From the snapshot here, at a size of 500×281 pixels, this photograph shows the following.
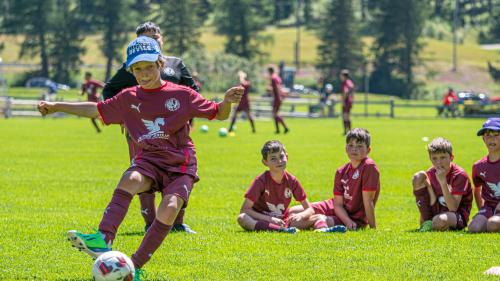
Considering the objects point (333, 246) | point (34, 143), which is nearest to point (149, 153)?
point (333, 246)

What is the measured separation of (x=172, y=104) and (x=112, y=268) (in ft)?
4.87

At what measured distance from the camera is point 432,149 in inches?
413

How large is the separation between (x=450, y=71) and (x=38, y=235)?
10497 cm

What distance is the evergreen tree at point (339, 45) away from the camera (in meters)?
101

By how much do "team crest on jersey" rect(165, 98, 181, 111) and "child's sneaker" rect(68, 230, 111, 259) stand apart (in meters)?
1.18

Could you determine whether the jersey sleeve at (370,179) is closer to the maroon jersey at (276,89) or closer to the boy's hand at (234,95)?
the boy's hand at (234,95)

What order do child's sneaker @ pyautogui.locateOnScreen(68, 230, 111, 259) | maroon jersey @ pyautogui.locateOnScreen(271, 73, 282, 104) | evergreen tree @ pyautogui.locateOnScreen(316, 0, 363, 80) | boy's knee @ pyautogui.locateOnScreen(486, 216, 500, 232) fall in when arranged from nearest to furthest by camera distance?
child's sneaker @ pyautogui.locateOnScreen(68, 230, 111, 259) < boy's knee @ pyautogui.locateOnScreen(486, 216, 500, 232) < maroon jersey @ pyautogui.locateOnScreen(271, 73, 282, 104) < evergreen tree @ pyautogui.locateOnScreen(316, 0, 363, 80)

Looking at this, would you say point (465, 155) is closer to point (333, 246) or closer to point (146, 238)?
point (333, 246)

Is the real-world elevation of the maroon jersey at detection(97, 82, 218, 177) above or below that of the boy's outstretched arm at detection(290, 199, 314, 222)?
above

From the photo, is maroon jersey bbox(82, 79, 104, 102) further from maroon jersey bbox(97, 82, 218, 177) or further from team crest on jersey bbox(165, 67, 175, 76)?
maroon jersey bbox(97, 82, 218, 177)

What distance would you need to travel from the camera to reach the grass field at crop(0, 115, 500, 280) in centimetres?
783

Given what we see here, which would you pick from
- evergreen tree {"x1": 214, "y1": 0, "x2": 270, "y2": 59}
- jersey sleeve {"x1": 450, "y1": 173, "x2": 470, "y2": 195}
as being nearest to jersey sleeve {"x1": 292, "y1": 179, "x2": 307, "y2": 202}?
jersey sleeve {"x1": 450, "y1": 173, "x2": 470, "y2": 195}

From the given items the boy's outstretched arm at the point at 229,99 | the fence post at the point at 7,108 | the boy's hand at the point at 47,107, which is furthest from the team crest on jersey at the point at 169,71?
the fence post at the point at 7,108

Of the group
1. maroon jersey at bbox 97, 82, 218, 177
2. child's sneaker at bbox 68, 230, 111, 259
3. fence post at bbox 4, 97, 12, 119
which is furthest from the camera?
fence post at bbox 4, 97, 12, 119
